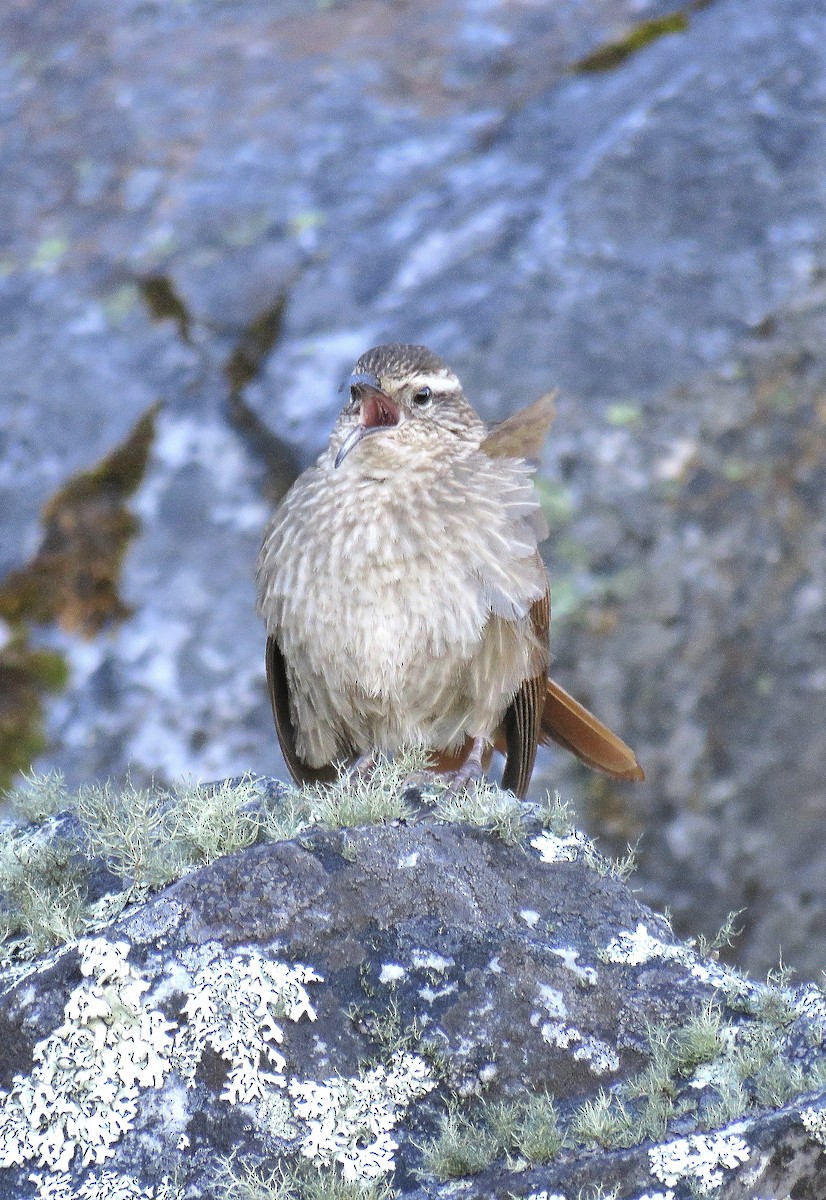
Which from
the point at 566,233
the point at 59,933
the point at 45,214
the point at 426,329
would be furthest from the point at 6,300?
the point at 59,933

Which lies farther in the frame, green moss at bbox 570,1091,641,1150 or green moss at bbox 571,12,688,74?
green moss at bbox 571,12,688,74

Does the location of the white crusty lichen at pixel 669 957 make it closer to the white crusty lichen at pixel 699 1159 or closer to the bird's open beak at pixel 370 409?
the white crusty lichen at pixel 699 1159

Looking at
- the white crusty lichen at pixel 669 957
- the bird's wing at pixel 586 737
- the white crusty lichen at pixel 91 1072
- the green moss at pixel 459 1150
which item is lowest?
the bird's wing at pixel 586 737

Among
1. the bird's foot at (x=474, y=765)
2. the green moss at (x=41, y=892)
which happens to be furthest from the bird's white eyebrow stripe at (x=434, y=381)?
the green moss at (x=41, y=892)

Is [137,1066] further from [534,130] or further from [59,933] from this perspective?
[534,130]

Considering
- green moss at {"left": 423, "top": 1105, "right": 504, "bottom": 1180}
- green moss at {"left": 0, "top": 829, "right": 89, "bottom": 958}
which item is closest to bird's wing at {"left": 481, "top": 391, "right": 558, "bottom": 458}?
green moss at {"left": 0, "top": 829, "right": 89, "bottom": 958}

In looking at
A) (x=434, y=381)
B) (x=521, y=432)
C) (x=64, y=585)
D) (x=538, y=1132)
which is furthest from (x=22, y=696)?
(x=538, y=1132)

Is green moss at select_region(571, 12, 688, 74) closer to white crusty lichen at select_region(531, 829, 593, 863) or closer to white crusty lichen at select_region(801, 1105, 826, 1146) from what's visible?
white crusty lichen at select_region(531, 829, 593, 863)

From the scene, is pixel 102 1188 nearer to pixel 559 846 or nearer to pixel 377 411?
pixel 559 846
